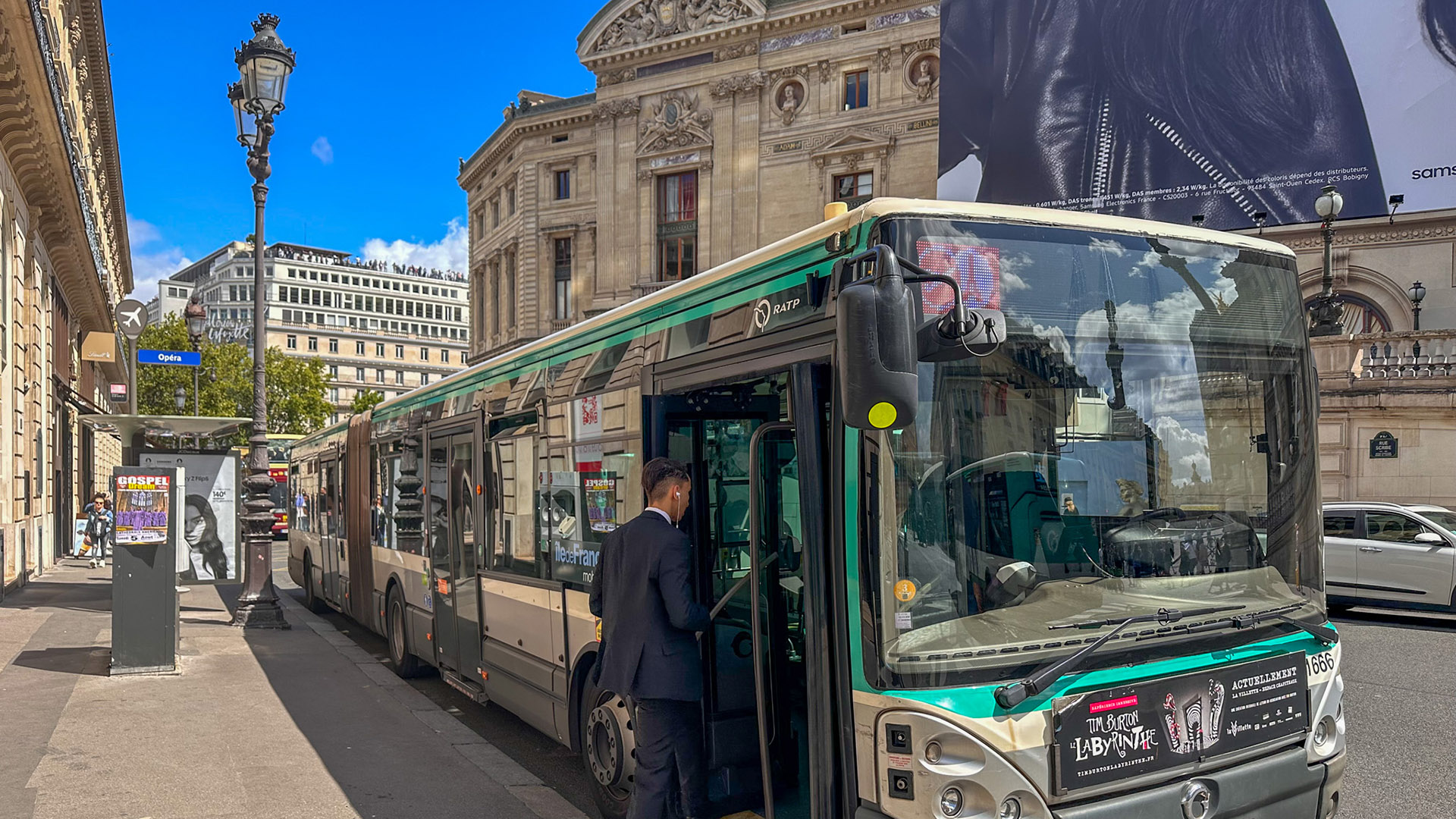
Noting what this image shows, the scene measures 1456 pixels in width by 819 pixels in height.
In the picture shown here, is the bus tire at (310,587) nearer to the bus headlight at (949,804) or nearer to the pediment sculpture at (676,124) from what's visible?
the bus headlight at (949,804)

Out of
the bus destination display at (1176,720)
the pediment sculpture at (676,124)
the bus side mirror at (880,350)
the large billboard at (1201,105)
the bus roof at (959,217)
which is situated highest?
the pediment sculpture at (676,124)

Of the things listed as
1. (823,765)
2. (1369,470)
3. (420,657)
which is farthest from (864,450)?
(1369,470)

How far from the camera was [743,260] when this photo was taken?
4.89 meters

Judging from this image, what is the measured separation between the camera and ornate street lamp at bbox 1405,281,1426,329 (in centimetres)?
3300

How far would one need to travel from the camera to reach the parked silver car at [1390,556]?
43.0 ft

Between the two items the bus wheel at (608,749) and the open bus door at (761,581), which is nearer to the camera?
the open bus door at (761,581)

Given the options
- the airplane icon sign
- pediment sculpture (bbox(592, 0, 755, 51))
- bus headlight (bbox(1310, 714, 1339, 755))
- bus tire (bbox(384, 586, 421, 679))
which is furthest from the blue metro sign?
pediment sculpture (bbox(592, 0, 755, 51))

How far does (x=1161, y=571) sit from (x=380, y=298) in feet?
472

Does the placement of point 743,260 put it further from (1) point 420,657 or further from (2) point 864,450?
(1) point 420,657

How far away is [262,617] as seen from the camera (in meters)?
13.4

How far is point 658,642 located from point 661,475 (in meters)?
0.73

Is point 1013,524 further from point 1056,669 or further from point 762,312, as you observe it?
point 762,312

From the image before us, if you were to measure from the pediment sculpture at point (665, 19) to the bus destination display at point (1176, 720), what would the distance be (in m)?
47.9

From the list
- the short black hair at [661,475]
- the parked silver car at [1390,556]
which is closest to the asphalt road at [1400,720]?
the parked silver car at [1390,556]
